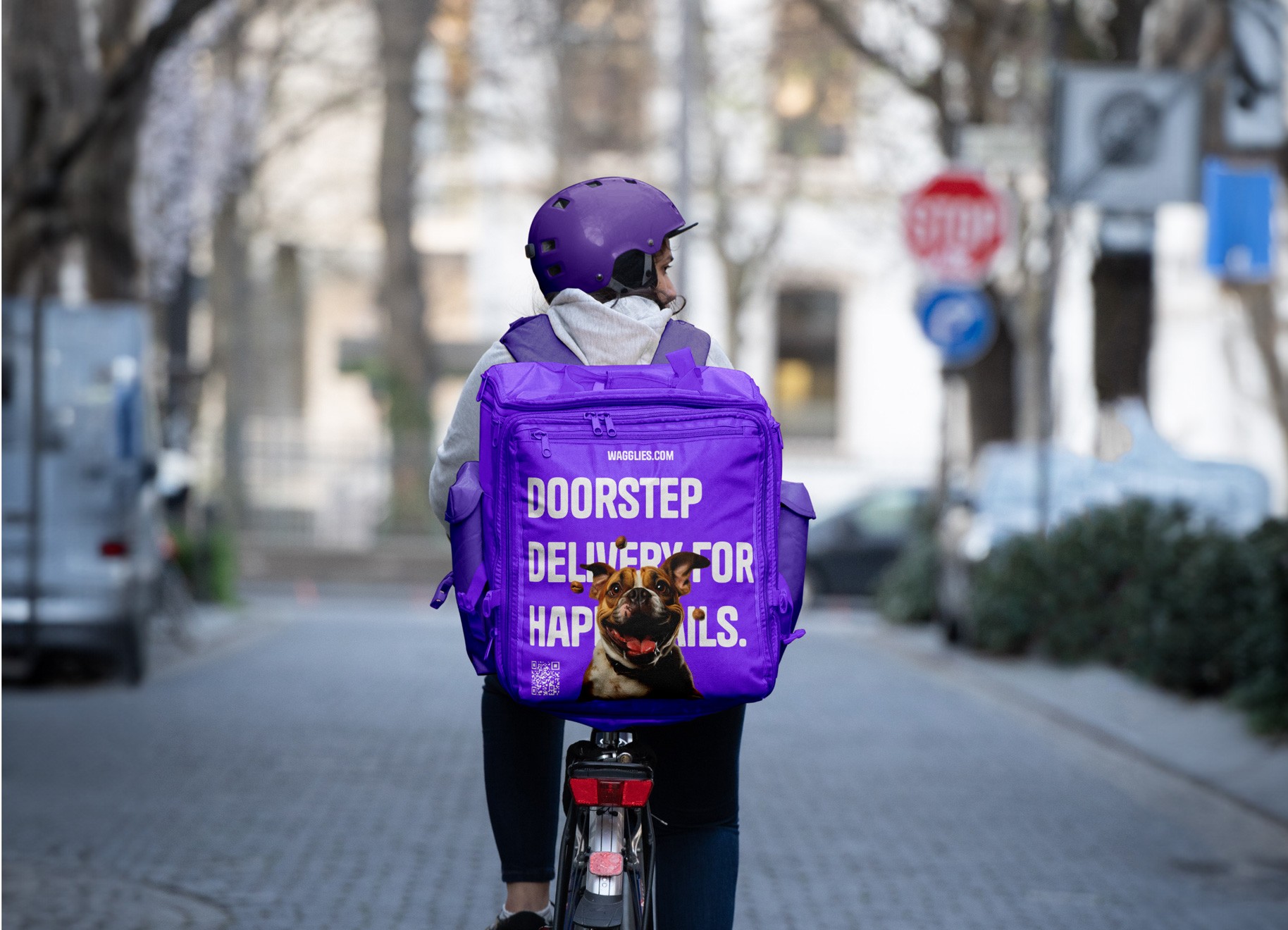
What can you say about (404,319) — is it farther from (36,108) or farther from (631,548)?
(631,548)

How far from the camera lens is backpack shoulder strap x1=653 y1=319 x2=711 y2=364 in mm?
3867

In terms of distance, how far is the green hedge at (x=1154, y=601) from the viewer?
1030cm

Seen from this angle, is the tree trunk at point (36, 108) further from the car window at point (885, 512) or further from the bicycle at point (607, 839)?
the car window at point (885, 512)

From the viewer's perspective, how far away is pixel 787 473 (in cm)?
3769

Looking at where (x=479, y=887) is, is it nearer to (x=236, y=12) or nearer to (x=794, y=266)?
(x=236, y=12)

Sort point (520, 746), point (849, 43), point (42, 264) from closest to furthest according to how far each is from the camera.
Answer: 1. point (520, 746)
2. point (42, 264)
3. point (849, 43)

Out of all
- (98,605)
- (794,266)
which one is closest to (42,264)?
(98,605)

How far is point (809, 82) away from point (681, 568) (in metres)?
30.1

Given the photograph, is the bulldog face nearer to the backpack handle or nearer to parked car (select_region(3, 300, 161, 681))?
the backpack handle

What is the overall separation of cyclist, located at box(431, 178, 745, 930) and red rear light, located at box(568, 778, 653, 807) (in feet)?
0.72

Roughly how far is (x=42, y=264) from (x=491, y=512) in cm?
1299

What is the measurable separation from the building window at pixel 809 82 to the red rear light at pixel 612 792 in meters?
22.1

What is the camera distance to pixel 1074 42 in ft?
57.5

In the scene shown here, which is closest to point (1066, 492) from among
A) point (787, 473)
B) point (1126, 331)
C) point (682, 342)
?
point (1126, 331)
